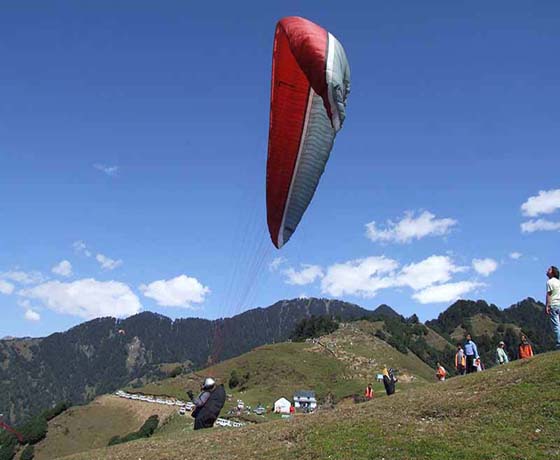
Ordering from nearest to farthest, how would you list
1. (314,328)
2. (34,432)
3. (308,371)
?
(34,432) < (308,371) < (314,328)

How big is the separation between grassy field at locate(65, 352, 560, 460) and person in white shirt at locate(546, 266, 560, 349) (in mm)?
1657

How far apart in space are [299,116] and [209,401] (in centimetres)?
1054

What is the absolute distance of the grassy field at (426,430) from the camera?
13812 millimetres

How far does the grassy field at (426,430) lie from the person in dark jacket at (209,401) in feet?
2.39

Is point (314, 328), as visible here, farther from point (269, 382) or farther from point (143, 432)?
point (143, 432)

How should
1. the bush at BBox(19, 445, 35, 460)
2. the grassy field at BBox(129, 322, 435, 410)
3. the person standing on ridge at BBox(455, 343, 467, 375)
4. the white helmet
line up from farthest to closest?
the grassy field at BBox(129, 322, 435, 410) < the bush at BBox(19, 445, 35, 460) < the person standing on ridge at BBox(455, 343, 467, 375) < the white helmet

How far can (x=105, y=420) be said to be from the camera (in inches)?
3329

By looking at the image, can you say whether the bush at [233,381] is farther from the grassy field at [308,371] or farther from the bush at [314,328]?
the bush at [314,328]

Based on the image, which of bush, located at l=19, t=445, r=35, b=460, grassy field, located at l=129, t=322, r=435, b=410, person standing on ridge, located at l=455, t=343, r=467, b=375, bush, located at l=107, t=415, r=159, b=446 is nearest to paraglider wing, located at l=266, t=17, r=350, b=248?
person standing on ridge, located at l=455, t=343, r=467, b=375

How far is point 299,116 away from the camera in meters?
15.8

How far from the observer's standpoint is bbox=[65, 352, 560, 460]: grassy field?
13.8 metres

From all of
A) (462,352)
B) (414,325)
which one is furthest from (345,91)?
(414,325)

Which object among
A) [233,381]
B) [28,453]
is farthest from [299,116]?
[233,381]

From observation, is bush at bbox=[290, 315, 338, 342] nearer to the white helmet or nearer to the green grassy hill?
the green grassy hill
